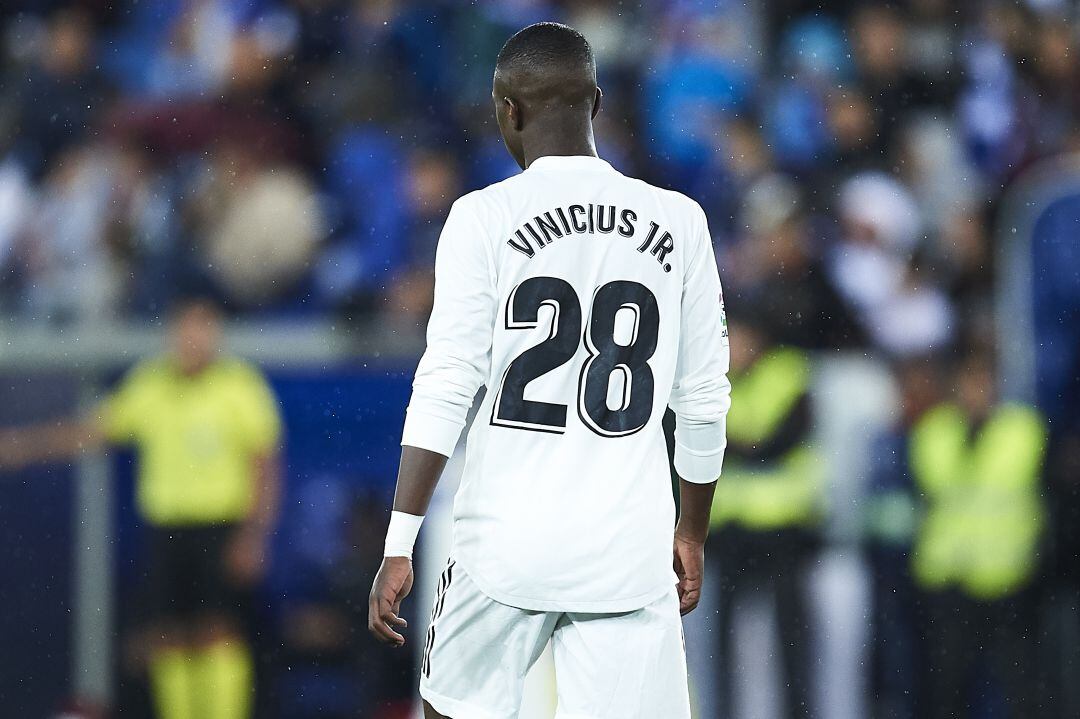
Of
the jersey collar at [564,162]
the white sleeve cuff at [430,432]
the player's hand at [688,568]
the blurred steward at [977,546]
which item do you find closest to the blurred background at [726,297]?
the blurred steward at [977,546]

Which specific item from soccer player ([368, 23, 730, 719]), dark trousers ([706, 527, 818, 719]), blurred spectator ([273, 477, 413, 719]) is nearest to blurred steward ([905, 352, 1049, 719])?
dark trousers ([706, 527, 818, 719])

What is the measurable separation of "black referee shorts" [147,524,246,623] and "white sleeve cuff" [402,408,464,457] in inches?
125

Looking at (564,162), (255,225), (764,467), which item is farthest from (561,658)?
(255,225)

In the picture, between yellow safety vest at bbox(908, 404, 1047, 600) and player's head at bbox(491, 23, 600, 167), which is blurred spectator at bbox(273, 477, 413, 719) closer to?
yellow safety vest at bbox(908, 404, 1047, 600)

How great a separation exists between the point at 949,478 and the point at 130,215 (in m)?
3.20

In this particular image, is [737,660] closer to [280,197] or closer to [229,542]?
[229,542]

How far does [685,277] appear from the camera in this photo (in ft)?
7.58

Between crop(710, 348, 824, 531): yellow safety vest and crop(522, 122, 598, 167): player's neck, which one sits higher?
crop(522, 122, 598, 167): player's neck

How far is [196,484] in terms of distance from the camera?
529 centimetres

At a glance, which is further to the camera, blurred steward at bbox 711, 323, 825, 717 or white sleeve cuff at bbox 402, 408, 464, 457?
blurred steward at bbox 711, 323, 825, 717

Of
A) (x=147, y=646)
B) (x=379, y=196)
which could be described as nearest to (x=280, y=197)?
(x=379, y=196)

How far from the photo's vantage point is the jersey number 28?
2.20m

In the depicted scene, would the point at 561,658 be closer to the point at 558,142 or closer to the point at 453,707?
the point at 453,707

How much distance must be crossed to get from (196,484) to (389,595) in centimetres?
326
